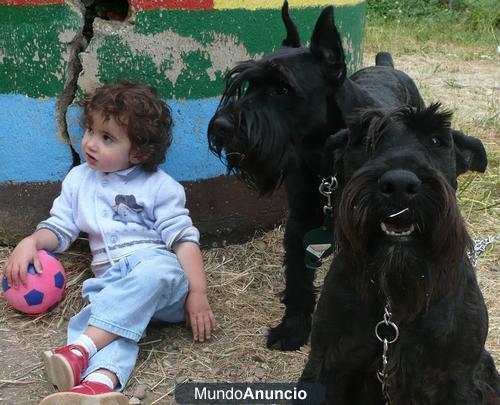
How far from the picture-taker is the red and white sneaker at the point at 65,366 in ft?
10.0

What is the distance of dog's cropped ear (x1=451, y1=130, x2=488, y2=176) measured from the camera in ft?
8.15

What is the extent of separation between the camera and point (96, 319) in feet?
10.9

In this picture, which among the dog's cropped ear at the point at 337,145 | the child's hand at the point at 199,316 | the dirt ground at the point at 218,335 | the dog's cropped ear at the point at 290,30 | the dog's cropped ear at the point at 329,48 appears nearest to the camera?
the dog's cropped ear at the point at 337,145

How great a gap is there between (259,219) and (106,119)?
1.24m

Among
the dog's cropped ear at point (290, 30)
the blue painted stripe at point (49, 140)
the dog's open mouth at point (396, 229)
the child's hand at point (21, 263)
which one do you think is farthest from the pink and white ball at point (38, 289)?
the dog's open mouth at point (396, 229)

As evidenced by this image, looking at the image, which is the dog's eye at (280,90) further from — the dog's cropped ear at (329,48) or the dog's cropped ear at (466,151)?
the dog's cropped ear at (466,151)

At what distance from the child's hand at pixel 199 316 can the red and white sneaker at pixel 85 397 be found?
2.11ft

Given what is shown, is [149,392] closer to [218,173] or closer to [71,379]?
[71,379]

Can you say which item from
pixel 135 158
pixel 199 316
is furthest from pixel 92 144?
pixel 199 316

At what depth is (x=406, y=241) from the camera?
2143 mm

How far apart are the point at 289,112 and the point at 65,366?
4.37ft

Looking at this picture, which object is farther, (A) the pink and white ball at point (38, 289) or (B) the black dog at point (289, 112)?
(A) the pink and white ball at point (38, 289)

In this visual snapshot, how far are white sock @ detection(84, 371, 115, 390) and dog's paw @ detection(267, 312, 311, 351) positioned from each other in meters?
0.79

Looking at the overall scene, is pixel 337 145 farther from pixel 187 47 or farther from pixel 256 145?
pixel 187 47
